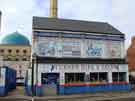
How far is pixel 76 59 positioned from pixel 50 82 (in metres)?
5.39

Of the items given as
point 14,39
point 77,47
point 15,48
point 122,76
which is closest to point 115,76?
point 122,76

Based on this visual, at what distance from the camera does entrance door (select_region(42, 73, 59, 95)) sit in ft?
104

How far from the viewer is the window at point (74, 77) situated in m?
33.0

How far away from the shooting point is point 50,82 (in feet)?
105

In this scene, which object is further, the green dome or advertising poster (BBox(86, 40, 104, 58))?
the green dome

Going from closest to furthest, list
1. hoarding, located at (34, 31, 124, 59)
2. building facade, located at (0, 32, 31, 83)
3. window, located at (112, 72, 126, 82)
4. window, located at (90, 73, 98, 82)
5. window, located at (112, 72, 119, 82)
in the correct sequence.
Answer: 1. hoarding, located at (34, 31, 124, 59)
2. window, located at (90, 73, 98, 82)
3. window, located at (112, 72, 119, 82)
4. window, located at (112, 72, 126, 82)
5. building facade, located at (0, 32, 31, 83)

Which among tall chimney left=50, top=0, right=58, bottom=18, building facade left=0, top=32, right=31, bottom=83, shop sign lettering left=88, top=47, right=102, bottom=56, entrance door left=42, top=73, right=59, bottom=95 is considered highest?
tall chimney left=50, top=0, right=58, bottom=18

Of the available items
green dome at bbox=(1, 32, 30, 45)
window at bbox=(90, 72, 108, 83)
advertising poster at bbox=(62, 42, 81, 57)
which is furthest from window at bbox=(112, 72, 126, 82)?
green dome at bbox=(1, 32, 30, 45)

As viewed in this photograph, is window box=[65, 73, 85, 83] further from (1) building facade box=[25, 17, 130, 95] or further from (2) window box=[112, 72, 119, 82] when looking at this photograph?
(2) window box=[112, 72, 119, 82]

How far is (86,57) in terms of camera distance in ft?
117

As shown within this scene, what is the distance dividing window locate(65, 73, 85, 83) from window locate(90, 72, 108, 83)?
4.79 feet

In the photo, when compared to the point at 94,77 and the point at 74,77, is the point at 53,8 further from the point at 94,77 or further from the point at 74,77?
the point at 74,77

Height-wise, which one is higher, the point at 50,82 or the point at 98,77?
Answer: the point at 98,77

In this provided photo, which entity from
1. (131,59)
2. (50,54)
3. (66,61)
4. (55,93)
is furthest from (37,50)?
(131,59)
